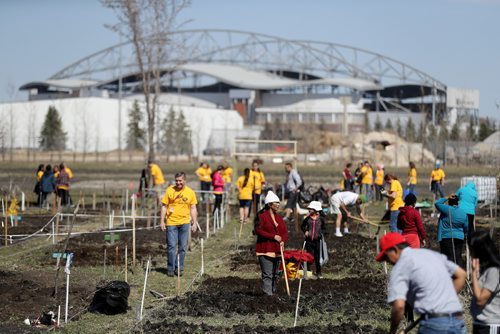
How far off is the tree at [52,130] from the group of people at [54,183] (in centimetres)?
5129

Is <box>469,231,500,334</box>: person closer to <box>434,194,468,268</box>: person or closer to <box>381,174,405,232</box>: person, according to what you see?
<box>434,194,468,268</box>: person

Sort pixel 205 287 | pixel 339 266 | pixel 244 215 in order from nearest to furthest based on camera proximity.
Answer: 1. pixel 205 287
2. pixel 339 266
3. pixel 244 215

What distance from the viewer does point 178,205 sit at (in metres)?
17.0

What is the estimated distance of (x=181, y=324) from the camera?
11.8 m

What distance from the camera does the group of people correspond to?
103ft

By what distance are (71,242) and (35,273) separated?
501 cm

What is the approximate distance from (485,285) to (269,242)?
6215 mm

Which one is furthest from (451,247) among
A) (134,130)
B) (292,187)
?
(134,130)

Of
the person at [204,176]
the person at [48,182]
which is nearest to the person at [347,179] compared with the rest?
the person at [204,176]

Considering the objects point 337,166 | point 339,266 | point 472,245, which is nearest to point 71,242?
point 339,266

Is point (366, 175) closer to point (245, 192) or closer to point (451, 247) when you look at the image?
point (245, 192)

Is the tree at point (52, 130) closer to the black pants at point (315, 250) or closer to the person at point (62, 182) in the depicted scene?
the person at point (62, 182)

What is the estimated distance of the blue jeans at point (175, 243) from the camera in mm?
16625

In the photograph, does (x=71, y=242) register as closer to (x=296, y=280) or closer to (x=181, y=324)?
(x=296, y=280)
